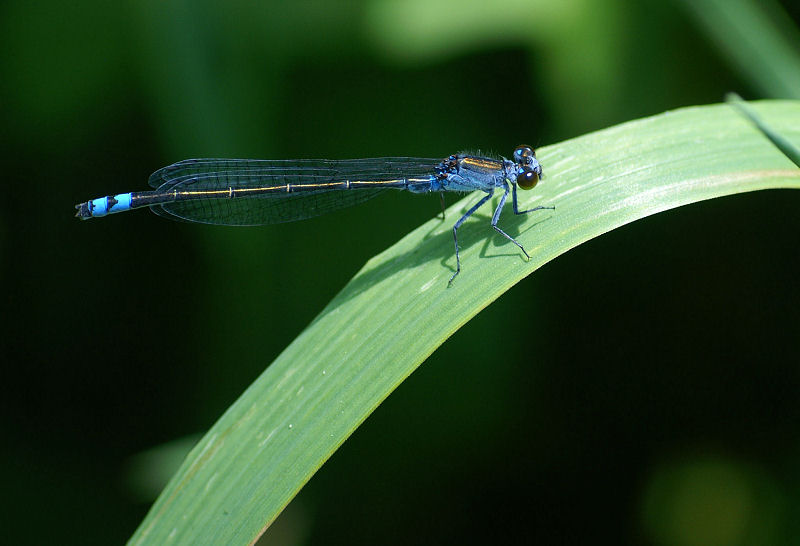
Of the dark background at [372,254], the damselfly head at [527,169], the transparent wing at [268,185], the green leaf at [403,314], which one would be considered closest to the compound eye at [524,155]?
the damselfly head at [527,169]

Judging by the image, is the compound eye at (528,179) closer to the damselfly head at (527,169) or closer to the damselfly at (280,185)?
the damselfly head at (527,169)

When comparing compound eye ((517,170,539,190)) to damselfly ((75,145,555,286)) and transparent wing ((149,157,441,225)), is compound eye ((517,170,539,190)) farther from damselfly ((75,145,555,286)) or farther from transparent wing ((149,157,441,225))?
transparent wing ((149,157,441,225))

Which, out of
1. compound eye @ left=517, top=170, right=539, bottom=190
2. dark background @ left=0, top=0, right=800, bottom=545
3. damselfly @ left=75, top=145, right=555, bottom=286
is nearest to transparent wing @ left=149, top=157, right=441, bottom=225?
damselfly @ left=75, top=145, right=555, bottom=286

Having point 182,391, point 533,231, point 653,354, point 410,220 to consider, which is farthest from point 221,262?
point 653,354

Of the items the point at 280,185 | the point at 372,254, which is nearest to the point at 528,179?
the point at 372,254

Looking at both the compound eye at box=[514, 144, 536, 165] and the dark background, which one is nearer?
the compound eye at box=[514, 144, 536, 165]

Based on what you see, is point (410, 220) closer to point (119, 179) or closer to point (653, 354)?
point (653, 354)
